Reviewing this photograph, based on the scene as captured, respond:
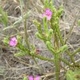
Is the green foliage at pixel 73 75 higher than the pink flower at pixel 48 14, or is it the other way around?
the pink flower at pixel 48 14

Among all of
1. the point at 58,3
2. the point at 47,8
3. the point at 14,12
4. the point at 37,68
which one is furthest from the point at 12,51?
the point at 47,8

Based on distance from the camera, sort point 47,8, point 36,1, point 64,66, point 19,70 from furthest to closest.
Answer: point 36,1 < point 19,70 < point 64,66 < point 47,8

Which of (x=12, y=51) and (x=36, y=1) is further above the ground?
(x=36, y=1)

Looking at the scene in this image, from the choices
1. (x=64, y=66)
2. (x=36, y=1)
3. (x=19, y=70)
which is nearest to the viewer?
(x=64, y=66)

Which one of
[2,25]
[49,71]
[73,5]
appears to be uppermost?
[73,5]

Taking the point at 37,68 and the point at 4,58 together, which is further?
the point at 4,58

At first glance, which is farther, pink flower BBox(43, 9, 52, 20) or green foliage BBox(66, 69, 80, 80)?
green foliage BBox(66, 69, 80, 80)

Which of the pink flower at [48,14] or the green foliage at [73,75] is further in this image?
the green foliage at [73,75]

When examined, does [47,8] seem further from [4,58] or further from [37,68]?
[4,58]

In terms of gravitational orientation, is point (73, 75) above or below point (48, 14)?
below

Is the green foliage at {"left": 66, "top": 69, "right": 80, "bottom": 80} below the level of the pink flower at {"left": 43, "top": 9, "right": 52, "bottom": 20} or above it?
below

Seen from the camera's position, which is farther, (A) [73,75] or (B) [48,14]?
(A) [73,75]
